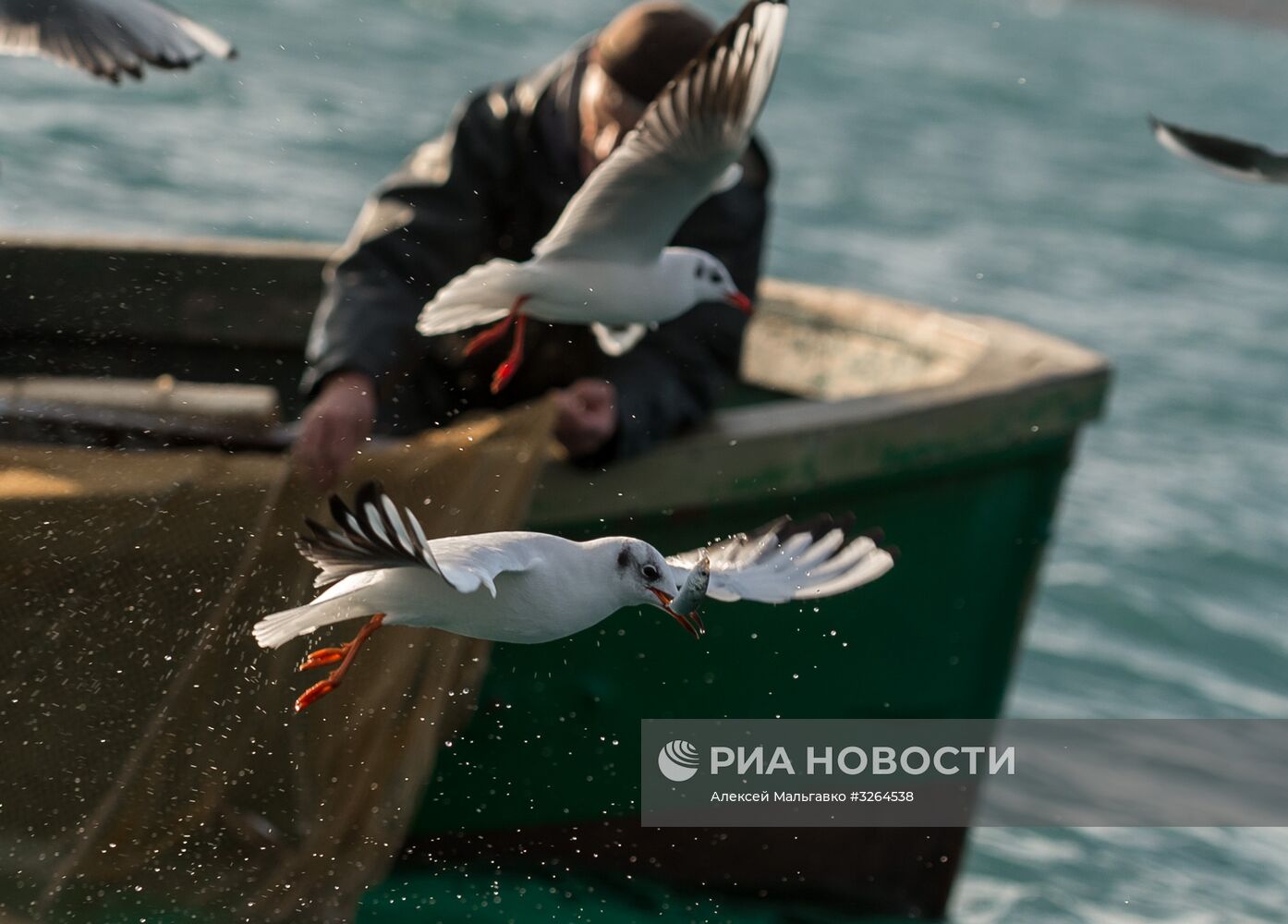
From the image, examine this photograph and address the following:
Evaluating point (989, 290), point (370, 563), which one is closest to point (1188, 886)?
point (370, 563)

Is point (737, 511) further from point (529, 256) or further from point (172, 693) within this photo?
point (172, 693)

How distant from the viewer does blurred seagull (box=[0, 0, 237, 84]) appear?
8.27 feet

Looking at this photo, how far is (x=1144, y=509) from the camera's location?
7684 millimetres

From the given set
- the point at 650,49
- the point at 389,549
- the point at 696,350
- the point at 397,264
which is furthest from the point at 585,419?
the point at 389,549

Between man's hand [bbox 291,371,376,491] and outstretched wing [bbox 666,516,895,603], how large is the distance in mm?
655

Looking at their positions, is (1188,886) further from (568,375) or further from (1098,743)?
(568,375)

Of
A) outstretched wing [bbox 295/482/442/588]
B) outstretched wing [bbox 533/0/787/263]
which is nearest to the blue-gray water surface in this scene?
outstretched wing [bbox 533/0/787/263]

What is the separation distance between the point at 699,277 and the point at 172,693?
93 cm

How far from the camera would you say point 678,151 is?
2014mm

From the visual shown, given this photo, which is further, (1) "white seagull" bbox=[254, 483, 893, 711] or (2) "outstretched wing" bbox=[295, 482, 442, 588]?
(1) "white seagull" bbox=[254, 483, 893, 711]

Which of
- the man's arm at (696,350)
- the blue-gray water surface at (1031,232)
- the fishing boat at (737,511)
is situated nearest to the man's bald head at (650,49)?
the man's arm at (696,350)

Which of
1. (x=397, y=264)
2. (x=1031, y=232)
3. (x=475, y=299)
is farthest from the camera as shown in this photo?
(x=1031, y=232)

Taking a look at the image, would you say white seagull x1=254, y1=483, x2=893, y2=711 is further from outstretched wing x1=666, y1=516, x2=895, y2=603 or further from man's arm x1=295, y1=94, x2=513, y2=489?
man's arm x1=295, y1=94, x2=513, y2=489

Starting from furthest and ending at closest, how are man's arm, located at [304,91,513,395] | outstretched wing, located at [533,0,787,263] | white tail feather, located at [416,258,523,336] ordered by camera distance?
man's arm, located at [304,91,513,395] < white tail feather, located at [416,258,523,336] < outstretched wing, located at [533,0,787,263]
